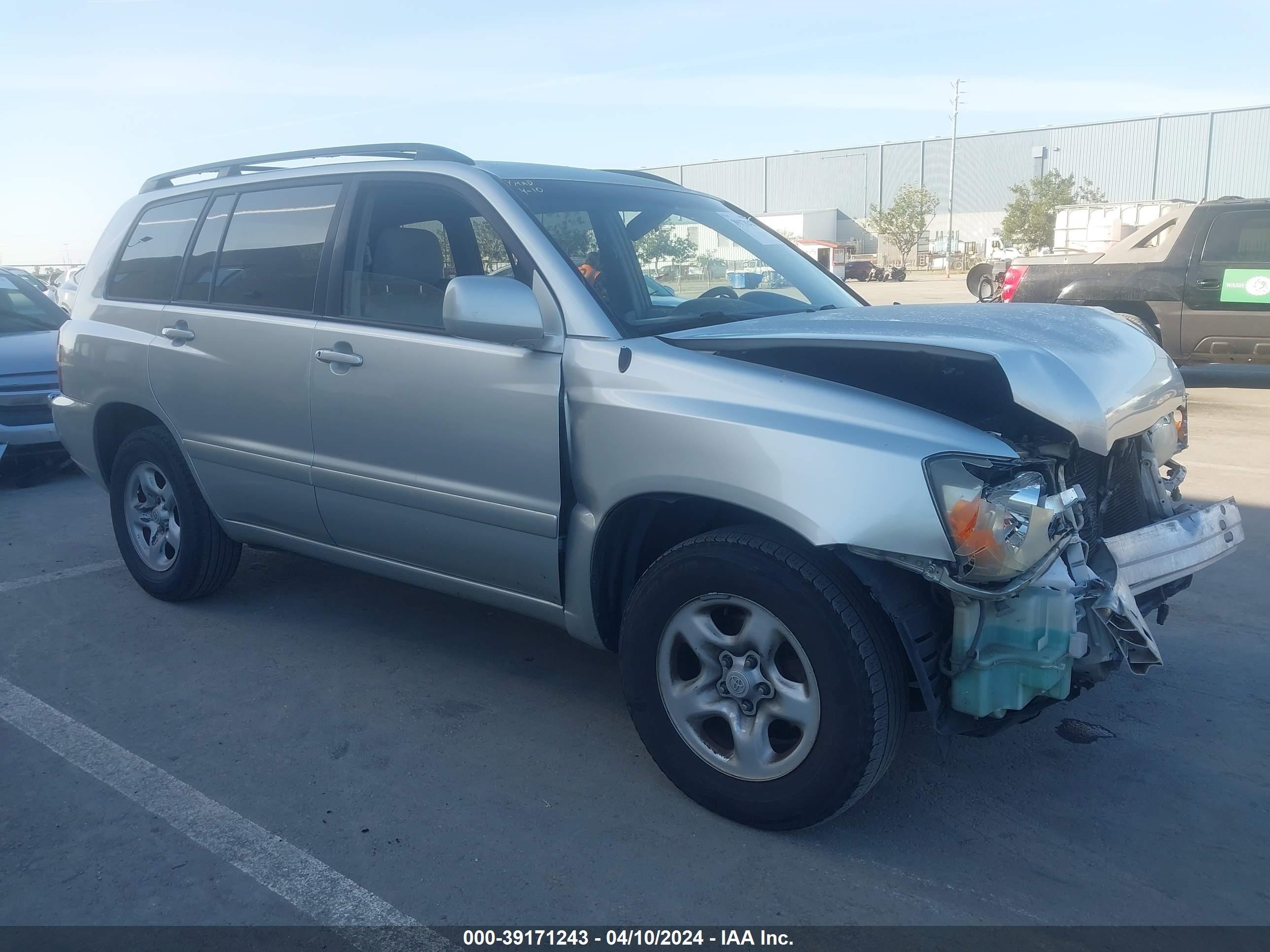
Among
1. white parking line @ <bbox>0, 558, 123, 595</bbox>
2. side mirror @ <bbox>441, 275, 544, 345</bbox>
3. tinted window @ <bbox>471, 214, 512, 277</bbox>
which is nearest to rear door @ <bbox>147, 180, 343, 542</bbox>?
tinted window @ <bbox>471, 214, 512, 277</bbox>

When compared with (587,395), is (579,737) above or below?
below

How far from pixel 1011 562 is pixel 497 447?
5.36ft

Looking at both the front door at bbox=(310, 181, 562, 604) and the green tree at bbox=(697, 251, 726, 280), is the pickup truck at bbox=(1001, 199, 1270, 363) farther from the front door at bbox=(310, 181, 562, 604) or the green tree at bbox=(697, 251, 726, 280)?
the front door at bbox=(310, 181, 562, 604)

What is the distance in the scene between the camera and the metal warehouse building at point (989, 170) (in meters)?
62.4

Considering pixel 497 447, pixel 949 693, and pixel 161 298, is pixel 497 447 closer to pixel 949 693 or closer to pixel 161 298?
pixel 949 693

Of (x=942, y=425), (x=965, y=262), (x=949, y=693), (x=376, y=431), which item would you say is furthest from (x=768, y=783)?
(x=965, y=262)

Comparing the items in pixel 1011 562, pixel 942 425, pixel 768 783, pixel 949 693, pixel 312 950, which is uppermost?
pixel 942 425

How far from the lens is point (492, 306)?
10.5 ft

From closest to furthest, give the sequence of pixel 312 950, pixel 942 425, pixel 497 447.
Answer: pixel 312 950, pixel 942 425, pixel 497 447

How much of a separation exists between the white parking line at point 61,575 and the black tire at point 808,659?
12.5 ft

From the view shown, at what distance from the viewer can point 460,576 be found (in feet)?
12.0

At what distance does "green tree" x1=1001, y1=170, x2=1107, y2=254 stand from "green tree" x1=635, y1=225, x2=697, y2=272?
5153 centimetres

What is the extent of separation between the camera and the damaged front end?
2.56 m

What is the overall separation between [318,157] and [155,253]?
1107 millimetres
